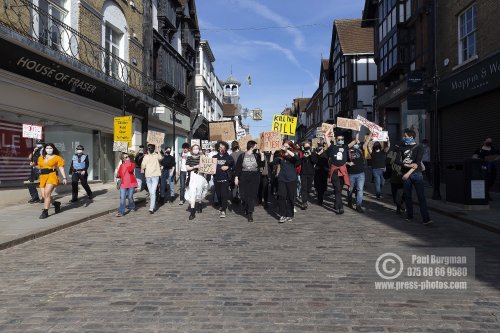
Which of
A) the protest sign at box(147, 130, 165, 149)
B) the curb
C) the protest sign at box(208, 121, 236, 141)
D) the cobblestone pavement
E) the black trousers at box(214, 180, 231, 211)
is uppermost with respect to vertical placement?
the protest sign at box(208, 121, 236, 141)

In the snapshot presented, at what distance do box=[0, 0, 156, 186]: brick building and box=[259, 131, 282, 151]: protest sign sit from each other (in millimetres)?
6536

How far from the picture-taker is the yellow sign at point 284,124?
15.4 m

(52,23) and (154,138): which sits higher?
(52,23)

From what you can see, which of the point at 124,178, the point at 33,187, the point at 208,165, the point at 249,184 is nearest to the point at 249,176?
the point at 249,184

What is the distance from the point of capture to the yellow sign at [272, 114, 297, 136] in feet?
50.5

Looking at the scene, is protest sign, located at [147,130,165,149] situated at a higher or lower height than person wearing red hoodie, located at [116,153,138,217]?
higher

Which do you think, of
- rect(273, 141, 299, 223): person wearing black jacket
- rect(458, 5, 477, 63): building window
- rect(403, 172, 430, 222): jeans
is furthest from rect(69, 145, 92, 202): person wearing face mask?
rect(458, 5, 477, 63): building window

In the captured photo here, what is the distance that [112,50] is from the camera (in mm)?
18734

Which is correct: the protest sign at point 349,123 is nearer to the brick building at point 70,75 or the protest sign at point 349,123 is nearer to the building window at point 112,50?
the brick building at point 70,75

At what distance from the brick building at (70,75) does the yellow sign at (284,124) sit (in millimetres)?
5410

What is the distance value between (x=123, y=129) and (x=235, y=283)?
33.6 ft

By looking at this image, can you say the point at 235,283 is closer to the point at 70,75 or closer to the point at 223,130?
the point at 70,75

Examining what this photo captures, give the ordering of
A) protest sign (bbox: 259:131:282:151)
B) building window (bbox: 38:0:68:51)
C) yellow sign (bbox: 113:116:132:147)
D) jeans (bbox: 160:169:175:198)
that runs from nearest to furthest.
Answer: protest sign (bbox: 259:131:282:151), jeans (bbox: 160:169:175:198), building window (bbox: 38:0:68:51), yellow sign (bbox: 113:116:132:147)

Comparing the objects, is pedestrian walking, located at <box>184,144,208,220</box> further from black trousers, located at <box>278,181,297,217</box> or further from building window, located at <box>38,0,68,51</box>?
building window, located at <box>38,0,68,51</box>
